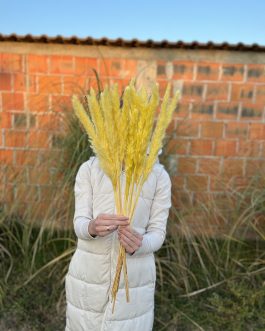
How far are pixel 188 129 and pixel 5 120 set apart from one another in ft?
5.53

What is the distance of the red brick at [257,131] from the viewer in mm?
3096

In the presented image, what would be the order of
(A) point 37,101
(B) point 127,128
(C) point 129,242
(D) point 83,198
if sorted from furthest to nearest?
(A) point 37,101, (D) point 83,198, (C) point 129,242, (B) point 127,128

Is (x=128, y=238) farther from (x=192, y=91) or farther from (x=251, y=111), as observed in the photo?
(x=251, y=111)

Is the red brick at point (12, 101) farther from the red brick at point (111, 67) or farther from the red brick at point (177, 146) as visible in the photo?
the red brick at point (177, 146)

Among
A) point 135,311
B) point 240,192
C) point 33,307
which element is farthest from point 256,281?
point 33,307

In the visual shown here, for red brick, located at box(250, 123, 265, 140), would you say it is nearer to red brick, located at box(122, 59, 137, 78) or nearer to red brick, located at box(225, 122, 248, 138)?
red brick, located at box(225, 122, 248, 138)

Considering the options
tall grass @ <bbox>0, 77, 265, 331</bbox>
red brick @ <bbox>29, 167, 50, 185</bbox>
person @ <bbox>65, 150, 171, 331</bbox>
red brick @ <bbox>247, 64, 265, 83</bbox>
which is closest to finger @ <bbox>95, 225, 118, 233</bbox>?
person @ <bbox>65, 150, 171, 331</bbox>

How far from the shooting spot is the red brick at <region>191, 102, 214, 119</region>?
306cm

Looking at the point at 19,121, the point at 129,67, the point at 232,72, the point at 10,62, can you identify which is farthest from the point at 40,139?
the point at 232,72

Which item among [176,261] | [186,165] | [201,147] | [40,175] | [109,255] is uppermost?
→ [201,147]

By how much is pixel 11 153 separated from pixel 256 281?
242 cm

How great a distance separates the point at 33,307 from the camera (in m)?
2.52

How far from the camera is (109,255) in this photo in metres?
1.54

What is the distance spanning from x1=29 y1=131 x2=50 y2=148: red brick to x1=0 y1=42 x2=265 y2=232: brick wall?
0.04ft
